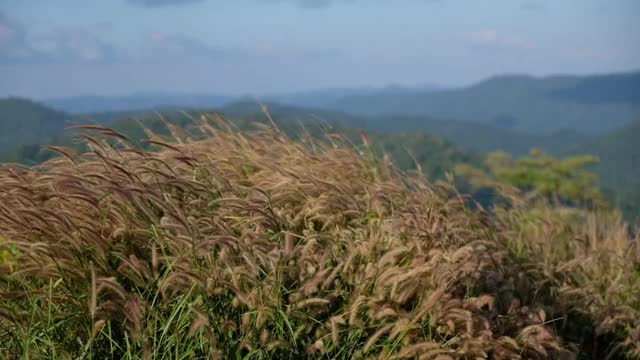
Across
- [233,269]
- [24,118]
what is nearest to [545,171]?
[233,269]

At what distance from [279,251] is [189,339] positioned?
0.52m

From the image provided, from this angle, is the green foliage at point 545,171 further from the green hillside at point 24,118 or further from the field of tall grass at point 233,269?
the green hillside at point 24,118

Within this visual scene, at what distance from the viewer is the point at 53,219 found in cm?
289

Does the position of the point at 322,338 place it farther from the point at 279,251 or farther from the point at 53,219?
the point at 53,219

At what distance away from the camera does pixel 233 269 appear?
2.98 m

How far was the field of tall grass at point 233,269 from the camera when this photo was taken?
2869mm

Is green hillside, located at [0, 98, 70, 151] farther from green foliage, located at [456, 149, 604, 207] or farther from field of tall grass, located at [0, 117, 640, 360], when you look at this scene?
field of tall grass, located at [0, 117, 640, 360]

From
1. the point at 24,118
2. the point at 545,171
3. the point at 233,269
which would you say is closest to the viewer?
the point at 233,269

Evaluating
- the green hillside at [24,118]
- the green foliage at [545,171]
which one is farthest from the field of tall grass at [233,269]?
the green hillside at [24,118]

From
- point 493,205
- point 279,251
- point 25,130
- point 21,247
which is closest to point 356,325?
point 279,251

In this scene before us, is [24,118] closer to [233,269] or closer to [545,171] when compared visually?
[545,171]

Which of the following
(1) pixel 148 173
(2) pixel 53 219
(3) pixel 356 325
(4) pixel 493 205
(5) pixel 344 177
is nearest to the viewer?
(2) pixel 53 219

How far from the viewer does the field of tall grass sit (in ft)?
9.41

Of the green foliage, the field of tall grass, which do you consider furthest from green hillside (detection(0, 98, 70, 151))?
the field of tall grass
